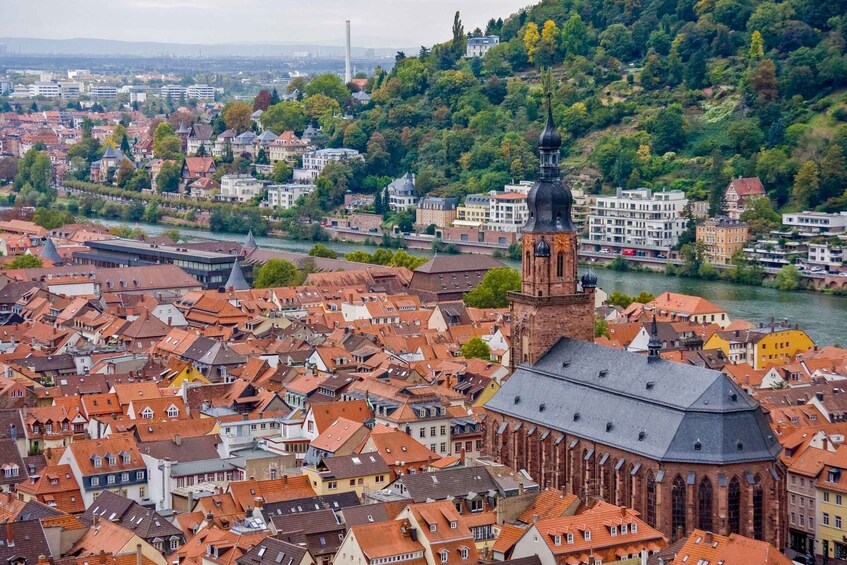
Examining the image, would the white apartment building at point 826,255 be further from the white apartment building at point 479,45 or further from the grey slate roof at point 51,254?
the white apartment building at point 479,45

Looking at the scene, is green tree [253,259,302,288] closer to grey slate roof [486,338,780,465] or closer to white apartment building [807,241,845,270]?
white apartment building [807,241,845,270]

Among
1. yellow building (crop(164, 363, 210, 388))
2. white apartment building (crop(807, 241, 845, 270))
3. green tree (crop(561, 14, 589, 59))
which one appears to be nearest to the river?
white apartment building (crop(807, 241, 845, 270))

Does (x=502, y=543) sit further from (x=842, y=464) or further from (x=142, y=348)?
(x=142, y=348)

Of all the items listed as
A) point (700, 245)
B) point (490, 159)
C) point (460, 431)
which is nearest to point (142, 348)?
point (460, 431)

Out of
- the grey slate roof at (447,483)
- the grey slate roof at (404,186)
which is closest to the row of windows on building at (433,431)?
the grey slate roof at (447,483)

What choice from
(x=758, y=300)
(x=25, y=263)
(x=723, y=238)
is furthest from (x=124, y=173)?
(x=758, y=300)

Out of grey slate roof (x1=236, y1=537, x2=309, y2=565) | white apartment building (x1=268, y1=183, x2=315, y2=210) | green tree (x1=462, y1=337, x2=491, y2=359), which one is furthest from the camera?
white apartment building (x1=268, y1=183, x2=315, y2=210)
